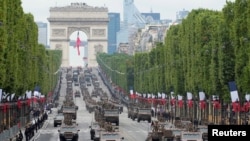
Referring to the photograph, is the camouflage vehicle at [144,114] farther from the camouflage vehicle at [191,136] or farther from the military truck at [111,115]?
the camouflage vehicle at [191,136]

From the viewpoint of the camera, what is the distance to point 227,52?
8462 cm

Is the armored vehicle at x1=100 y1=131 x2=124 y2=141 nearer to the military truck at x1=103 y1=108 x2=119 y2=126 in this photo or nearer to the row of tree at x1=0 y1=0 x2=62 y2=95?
the row of tree at x1=0 y1=0 x2=62 y2=95

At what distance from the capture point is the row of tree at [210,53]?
2827 inches

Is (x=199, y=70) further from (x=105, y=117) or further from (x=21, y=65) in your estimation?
(x=21, y=65)

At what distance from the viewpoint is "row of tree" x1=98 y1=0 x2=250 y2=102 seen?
236ft

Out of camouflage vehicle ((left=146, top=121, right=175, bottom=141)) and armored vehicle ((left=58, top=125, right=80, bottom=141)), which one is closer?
camouflage vehicle ((left=146, top=121, right=175, bottom=141))

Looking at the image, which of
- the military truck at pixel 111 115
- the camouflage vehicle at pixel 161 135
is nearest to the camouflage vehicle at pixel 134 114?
the military truck at pixel 111 115

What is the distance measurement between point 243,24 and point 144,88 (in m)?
122

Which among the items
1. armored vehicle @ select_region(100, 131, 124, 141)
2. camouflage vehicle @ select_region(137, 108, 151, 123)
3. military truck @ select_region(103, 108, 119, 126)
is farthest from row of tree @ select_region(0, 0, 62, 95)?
armored vehicle @ select_region(100, 131, 124, 141)

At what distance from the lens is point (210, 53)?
97125 millimetres

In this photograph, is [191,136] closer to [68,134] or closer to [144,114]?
[68,134]

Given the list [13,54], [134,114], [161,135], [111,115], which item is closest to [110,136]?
[161,135]

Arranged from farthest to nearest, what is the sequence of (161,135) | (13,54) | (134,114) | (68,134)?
(134,114) < (13,54) < (68,134) < (161,135)

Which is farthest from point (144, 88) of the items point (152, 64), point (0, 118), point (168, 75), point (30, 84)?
point (0, 118)
